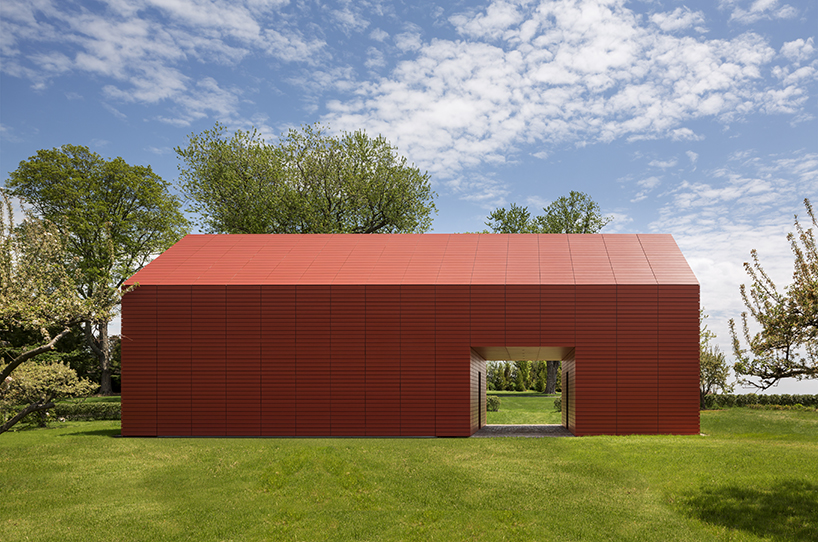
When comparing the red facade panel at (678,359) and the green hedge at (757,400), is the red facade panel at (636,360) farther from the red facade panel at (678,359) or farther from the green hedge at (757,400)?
the green hedge at (757,400)

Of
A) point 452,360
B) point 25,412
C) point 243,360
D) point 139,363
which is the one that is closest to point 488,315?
point 452,360

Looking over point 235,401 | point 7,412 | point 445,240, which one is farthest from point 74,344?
point 445,240

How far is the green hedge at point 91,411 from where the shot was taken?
92.5ft

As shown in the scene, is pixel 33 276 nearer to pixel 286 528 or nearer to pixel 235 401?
pixel 286 528

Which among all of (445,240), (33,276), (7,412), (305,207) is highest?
(305,207)

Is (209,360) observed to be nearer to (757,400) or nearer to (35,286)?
(35,286)

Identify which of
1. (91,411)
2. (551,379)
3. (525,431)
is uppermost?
(525,431)

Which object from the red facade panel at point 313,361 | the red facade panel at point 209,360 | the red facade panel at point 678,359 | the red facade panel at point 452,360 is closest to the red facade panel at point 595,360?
the red facade panel at point 678,359

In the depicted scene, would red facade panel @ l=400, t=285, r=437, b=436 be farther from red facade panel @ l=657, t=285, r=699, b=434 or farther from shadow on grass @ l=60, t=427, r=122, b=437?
shadow on grass @ l=60, t=427, r=122, b=437

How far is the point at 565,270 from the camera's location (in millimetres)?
20578

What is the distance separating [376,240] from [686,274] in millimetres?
11706

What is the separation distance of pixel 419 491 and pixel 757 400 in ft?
84.5

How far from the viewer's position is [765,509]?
11102 millimetres

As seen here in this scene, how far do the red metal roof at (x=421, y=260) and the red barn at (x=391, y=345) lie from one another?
0.13 meters
